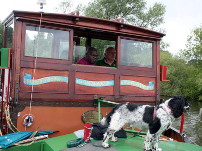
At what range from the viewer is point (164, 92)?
3191cm

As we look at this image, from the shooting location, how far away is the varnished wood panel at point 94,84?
480 cm

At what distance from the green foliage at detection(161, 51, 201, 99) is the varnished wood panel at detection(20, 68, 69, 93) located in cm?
2953

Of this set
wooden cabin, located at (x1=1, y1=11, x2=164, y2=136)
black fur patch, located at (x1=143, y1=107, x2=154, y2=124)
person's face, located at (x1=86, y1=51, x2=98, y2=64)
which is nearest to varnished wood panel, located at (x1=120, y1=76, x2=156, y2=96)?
wooden cabin, located at (x1=1, y1=11, x2=164, y2=136)

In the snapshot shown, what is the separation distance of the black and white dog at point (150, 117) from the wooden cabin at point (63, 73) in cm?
109

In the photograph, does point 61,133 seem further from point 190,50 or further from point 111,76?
point 190,50

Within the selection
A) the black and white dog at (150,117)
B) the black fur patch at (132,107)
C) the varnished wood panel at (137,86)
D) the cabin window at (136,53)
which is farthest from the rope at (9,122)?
the cabin window at (136,53)

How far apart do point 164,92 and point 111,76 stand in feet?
92.5

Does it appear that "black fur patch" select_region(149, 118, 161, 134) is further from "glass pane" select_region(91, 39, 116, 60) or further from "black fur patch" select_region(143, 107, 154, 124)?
"glass pane" select_region(91, 39, 116, 60)

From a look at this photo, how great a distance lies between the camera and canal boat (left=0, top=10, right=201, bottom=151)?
4.32 m

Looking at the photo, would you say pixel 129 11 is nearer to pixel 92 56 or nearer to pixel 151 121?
pixel 92 56

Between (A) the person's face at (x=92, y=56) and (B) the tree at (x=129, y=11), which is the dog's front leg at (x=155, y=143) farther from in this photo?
(B) the tree at (x=129, y=11)

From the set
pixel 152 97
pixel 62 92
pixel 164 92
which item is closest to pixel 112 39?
pixel 152 97

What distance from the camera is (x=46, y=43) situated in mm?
4613

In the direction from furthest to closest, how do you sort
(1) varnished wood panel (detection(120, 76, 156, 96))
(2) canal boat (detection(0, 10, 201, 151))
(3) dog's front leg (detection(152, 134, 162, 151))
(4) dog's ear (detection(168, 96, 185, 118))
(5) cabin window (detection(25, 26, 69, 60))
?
(1) varnished wood panel (detection(120, 76, 156, 96)) → (5) cabin window (detection(25, 26, 69, 60)) → (2) canal boat (detection(0, 10, 201, 151)) → (3) dog's front leg (detection(152, 134, 162, 151)) → (4) dog's ear (detection(168, 96, 185, 118))
